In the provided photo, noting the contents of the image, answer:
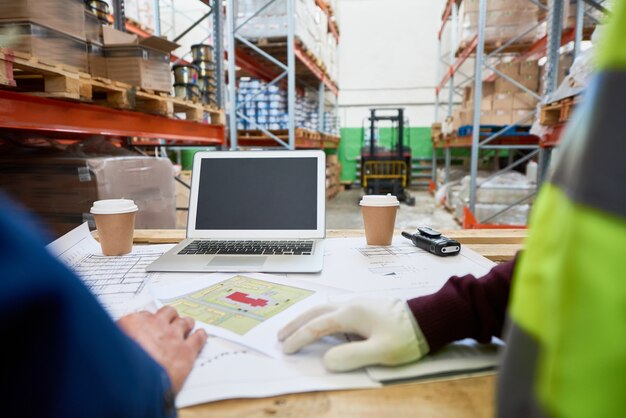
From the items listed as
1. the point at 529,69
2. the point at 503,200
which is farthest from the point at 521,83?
the point at 503,200

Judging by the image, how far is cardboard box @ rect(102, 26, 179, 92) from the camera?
282 cm

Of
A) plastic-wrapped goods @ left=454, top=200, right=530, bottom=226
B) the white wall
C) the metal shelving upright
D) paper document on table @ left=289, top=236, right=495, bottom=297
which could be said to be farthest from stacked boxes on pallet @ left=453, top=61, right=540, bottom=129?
the white wall

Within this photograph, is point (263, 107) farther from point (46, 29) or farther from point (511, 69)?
point (46, 29)

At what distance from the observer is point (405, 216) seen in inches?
289

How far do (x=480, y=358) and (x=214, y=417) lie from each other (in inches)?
17.2

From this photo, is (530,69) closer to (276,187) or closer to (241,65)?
(241,65)

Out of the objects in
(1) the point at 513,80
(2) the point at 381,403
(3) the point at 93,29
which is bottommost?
(2) the point at 381,403

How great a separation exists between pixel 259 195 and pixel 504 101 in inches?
211

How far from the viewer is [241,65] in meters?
6.77

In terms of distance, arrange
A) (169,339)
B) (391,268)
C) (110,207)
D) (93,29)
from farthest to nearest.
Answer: (93,29) < (110,207) < (391,268) < (169,339)

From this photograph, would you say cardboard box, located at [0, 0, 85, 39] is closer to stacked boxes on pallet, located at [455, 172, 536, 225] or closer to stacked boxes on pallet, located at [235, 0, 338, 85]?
stacked boxes on pallet, located at [235, 0, 338, 85]

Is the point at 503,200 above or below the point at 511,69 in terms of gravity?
below

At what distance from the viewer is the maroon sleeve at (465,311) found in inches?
26.2

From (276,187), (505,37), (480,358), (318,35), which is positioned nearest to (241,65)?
(318,35)
